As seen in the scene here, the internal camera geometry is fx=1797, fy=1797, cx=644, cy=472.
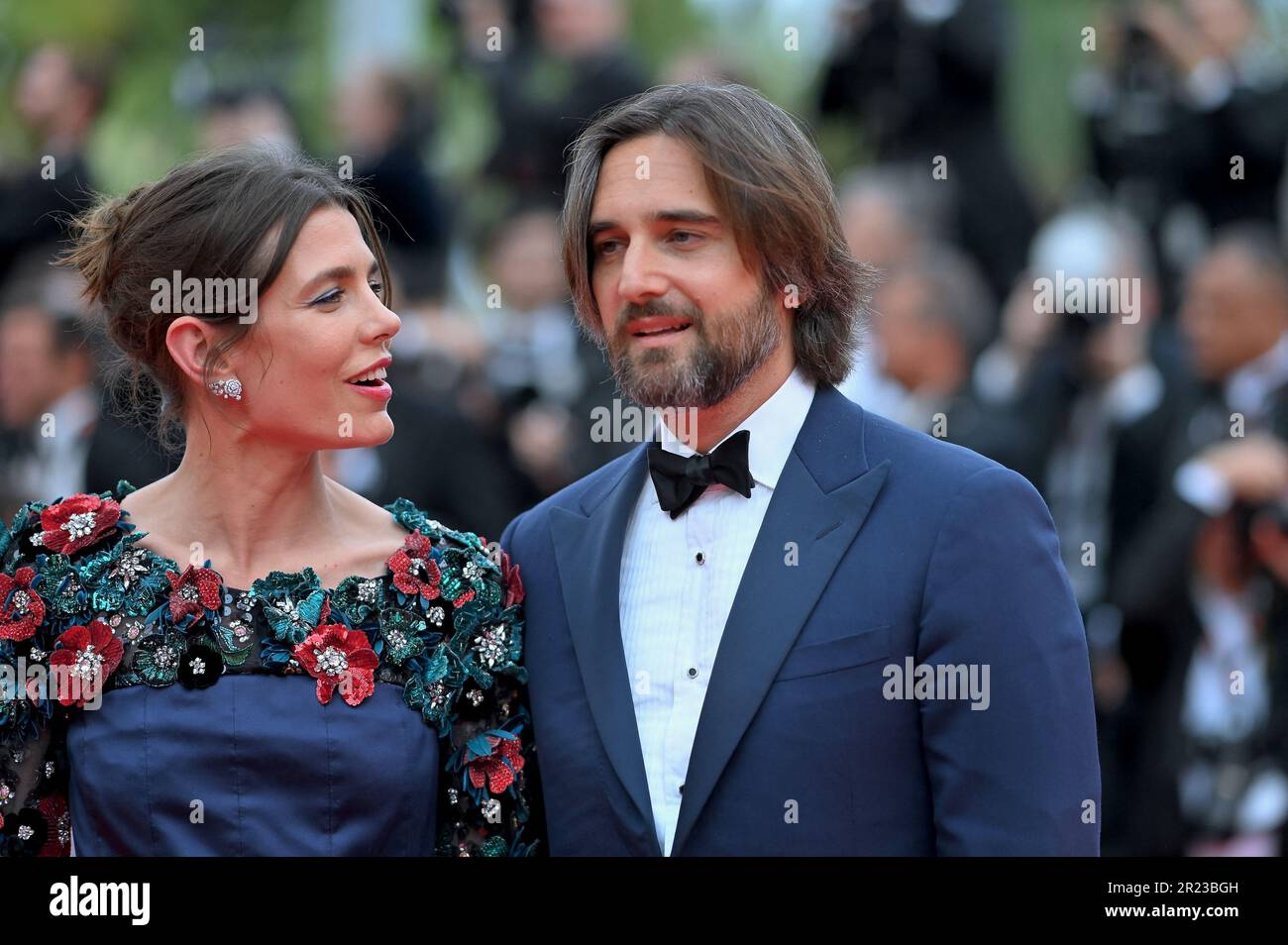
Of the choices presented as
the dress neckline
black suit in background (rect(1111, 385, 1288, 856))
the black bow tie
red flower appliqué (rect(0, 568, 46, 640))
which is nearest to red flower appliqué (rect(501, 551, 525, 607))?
the dress neckline

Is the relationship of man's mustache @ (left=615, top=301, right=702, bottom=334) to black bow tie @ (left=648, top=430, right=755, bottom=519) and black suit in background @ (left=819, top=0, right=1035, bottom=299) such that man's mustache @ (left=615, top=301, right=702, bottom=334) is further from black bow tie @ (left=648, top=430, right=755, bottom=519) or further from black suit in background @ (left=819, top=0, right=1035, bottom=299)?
black suit in background @ (left=819, top=0, right=1035, bottom=299)

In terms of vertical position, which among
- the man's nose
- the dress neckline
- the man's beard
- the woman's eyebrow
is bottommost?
the dress neckline

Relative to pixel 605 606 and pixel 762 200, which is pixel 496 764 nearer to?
pixel 605 606

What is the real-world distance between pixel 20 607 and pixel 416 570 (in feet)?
2.46

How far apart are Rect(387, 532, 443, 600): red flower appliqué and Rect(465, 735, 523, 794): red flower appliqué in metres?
0.32

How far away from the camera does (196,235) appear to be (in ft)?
11.2

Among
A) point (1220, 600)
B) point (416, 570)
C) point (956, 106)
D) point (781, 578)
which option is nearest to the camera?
point (781, 578)

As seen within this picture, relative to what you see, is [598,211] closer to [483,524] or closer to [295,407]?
[295,407]

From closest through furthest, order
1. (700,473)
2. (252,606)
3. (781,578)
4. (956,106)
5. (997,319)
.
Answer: (781,578) → (700,473) → (252,606) → (997,319) → (956,106)

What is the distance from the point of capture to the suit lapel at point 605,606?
3201mm

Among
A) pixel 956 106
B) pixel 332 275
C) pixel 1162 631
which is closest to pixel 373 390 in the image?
pixel 332 275

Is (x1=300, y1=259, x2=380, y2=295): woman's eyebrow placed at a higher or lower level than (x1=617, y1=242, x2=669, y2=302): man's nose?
higher

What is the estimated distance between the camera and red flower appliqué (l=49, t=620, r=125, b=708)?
3.35 meters
